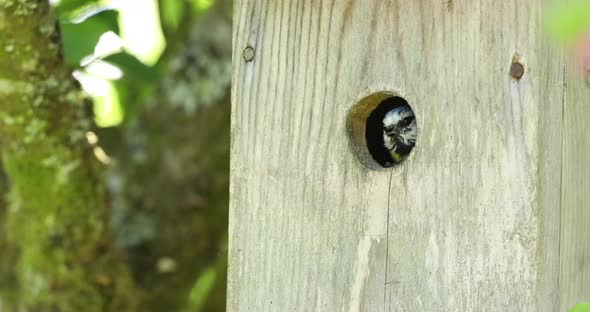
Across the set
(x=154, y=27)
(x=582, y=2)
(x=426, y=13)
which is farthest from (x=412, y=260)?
(x=154, y=27)

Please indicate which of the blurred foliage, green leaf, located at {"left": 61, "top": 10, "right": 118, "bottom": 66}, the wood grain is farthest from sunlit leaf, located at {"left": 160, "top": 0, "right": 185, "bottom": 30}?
the blurred foliage

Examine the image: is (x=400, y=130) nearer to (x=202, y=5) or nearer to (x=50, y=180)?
(x=50, y=180)

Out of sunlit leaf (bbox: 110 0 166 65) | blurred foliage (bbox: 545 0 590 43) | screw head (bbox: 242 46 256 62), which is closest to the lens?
blurred foliage (bbox: 545 0 590 43)

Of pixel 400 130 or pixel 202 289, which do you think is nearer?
pixel 400 130

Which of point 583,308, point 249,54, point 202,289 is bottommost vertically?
point 202,289

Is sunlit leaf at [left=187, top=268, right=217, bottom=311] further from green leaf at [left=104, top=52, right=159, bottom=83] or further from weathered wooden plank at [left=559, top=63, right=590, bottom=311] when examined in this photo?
weathered wooden plank at [left=559, top=63, right=590, bottom=311]

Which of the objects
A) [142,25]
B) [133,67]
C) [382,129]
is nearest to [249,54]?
[382,129]
